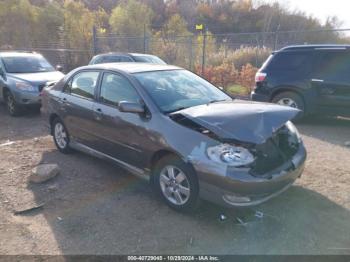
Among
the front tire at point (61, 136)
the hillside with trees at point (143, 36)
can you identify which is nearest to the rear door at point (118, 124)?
the front tire at point (61, 136)

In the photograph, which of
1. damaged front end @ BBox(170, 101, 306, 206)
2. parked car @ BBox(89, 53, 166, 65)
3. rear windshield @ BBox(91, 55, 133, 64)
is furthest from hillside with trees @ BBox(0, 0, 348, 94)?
damaged front end @ BBox(170, 101, 306, 206)

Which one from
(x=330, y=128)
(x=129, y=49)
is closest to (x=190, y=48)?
(x=129, y=49)

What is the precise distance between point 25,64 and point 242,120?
813 cm

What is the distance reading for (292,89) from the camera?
7867 millimetres

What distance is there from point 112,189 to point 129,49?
1552cm

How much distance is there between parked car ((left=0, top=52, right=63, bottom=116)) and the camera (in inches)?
334

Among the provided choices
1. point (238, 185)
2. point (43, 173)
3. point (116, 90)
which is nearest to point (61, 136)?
point (43, 173)

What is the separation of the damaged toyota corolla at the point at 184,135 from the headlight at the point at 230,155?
0.03 ft

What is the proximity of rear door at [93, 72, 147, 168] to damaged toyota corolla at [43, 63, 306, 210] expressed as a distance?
13mm

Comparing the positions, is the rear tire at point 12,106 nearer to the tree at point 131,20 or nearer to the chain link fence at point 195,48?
the chain link fence at point 195,48

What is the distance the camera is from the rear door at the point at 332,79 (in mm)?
7238

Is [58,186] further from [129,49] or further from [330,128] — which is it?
[129,49]

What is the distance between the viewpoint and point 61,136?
5805 millimetres

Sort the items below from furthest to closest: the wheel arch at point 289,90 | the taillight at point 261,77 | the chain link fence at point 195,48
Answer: the chain link fence at point 195,48 → the taillight at point 261,77 → the wheel arch at point 289,90
